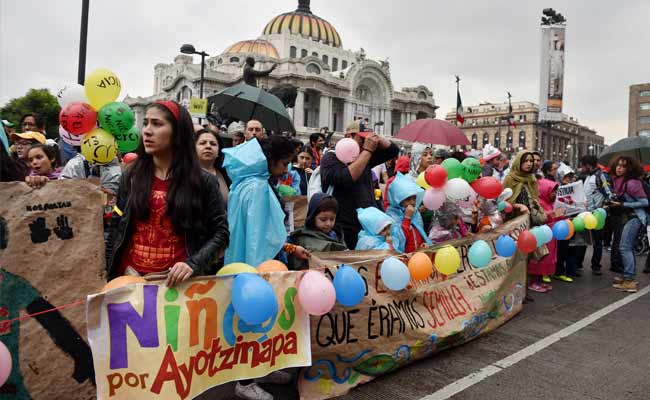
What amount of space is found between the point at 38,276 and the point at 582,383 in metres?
Answer: 3.63

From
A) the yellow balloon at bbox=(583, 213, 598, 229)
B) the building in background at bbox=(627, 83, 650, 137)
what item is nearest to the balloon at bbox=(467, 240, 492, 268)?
the yellow balloon at bbox=(583, 213, 598, 229)

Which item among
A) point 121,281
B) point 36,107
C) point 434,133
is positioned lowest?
point 121,281

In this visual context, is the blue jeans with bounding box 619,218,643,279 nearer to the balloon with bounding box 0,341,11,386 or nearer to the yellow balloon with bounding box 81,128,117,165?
the yellow balloon with bounding box 81,128,117,165

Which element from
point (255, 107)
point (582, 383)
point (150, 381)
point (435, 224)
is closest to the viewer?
point (150, 381)

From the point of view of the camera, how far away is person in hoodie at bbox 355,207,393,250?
4.01 meters

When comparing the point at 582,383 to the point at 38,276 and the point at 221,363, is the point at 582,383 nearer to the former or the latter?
the point at 221,363

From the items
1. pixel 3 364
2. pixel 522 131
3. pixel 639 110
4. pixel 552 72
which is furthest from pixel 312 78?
pixel 3 364

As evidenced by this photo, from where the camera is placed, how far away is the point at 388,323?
3.67 metres

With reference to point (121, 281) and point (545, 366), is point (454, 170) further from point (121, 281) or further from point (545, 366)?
point (121, 281)

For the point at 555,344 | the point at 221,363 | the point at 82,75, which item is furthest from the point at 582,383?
the point at 82,75

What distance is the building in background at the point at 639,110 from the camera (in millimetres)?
76506

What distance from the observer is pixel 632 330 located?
4949mm

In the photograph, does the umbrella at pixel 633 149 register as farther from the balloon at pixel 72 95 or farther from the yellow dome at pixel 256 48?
the yellow dome at pixel 256 48

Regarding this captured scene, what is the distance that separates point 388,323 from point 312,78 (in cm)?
6336
